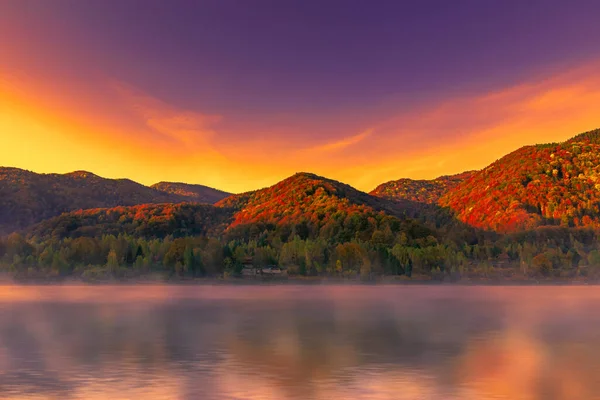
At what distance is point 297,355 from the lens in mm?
64875

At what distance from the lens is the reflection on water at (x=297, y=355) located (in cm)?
4606

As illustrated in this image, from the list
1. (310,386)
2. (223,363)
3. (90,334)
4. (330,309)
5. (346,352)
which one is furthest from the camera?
(330,309)

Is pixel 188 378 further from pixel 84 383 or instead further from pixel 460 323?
pixel 460 323

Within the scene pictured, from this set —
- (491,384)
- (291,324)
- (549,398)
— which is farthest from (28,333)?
(549,398)

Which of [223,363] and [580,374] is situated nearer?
[580,374]

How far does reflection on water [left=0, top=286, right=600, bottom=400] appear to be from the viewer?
46062mm

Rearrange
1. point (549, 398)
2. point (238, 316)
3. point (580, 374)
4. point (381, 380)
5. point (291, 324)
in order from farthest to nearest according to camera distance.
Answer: point (238, 316) → point (291, 324) → point (580, 374) → point (381, 380) → point (549, 398)

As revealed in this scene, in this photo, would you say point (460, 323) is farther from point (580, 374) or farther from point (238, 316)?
point (580, 374)

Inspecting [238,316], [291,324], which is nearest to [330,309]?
[238,316]

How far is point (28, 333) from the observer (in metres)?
85.9

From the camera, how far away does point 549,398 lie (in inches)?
1709

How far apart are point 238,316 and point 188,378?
64.8 m

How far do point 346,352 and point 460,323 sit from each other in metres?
41.5

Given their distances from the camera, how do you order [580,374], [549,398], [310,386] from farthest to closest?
[580,374] < [310,386] < [549,398]
